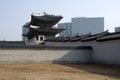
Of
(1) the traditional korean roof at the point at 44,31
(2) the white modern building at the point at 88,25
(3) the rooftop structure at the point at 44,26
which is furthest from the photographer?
(2) the white modern building at the point at 88,25

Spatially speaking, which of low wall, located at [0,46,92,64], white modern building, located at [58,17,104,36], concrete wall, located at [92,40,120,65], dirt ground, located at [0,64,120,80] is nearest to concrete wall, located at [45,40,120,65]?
concrete wall, located at [92,40,120,65]

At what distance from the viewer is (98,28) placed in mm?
120500

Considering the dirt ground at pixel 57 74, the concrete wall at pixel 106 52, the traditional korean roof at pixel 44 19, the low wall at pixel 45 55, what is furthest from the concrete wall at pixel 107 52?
the traditional korean roof at pixel 44 19

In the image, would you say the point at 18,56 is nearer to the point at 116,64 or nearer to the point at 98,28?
the point at 116,64

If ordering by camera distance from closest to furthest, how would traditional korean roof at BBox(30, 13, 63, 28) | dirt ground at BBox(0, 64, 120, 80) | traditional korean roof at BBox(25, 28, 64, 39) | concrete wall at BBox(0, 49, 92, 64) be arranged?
dirt ground at BBox(0, 64, 120, 80)
concrete wall at BBox(0, 49, 92, 64)
traditional korean roof at BBox(25, 28, 64, 39)
traditional korean roof at BBox(30, 13, 63, 28)

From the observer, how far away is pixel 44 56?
2653 centimetres

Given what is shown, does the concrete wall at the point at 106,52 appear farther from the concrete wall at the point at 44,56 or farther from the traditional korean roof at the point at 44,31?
the traditional korean roof at the point at 44,31

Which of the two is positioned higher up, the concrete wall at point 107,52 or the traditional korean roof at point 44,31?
the traditional korean roof at point 44,31

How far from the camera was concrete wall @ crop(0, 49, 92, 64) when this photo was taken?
25.0 metres

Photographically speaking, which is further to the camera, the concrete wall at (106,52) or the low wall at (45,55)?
the low wall at (45,55)

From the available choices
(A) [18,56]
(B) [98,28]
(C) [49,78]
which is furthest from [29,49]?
(B) [98,28]

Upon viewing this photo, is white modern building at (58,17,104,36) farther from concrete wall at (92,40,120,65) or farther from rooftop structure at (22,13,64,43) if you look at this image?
concrete wall at (92,40,120,65)

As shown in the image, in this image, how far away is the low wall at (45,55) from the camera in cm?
2506

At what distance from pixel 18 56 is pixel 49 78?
11634mm
